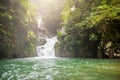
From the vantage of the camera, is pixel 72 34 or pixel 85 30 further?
pixel 72 34

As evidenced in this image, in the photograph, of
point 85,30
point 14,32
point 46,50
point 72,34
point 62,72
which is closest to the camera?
point 62,72

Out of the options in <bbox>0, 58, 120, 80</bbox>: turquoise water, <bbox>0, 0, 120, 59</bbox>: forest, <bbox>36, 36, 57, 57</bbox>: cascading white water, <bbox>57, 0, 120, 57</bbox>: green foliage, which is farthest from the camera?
<bbox>36, 36, 57, 57</bbox>: cascading white water

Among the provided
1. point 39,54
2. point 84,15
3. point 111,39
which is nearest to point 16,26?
point 39,54

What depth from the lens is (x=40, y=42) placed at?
4603cm

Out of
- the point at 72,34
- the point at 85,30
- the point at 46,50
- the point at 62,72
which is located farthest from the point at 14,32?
the point at 62,72

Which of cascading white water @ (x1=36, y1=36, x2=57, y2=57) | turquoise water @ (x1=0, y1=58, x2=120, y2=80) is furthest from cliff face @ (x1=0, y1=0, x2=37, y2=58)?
turquoise water @ (x1=0, y1=58, x2=120, y2=80)

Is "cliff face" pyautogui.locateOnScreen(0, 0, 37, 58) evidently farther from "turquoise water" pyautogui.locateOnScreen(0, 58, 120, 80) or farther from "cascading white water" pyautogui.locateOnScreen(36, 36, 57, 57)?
"turquoise water" pyautogui.locateOnScreen(0, 58, 120, 80)

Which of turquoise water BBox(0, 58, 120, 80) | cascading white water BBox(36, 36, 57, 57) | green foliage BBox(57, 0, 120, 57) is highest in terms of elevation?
green foliage BBox(57, 0, 120, 57)

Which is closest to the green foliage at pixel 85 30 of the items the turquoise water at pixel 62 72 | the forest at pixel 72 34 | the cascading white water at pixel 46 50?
the forest at pixel 72 34

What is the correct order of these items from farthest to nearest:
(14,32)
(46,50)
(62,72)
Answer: (46,50), (14,32), (62,72)

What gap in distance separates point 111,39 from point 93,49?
11.6ft

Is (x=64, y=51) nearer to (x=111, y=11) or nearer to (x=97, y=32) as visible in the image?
(x=97, y=32)

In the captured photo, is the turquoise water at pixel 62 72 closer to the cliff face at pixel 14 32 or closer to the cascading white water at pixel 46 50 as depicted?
the cliff face at pixel 14 32

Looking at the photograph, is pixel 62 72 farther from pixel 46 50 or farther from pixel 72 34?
pixel 46 50
